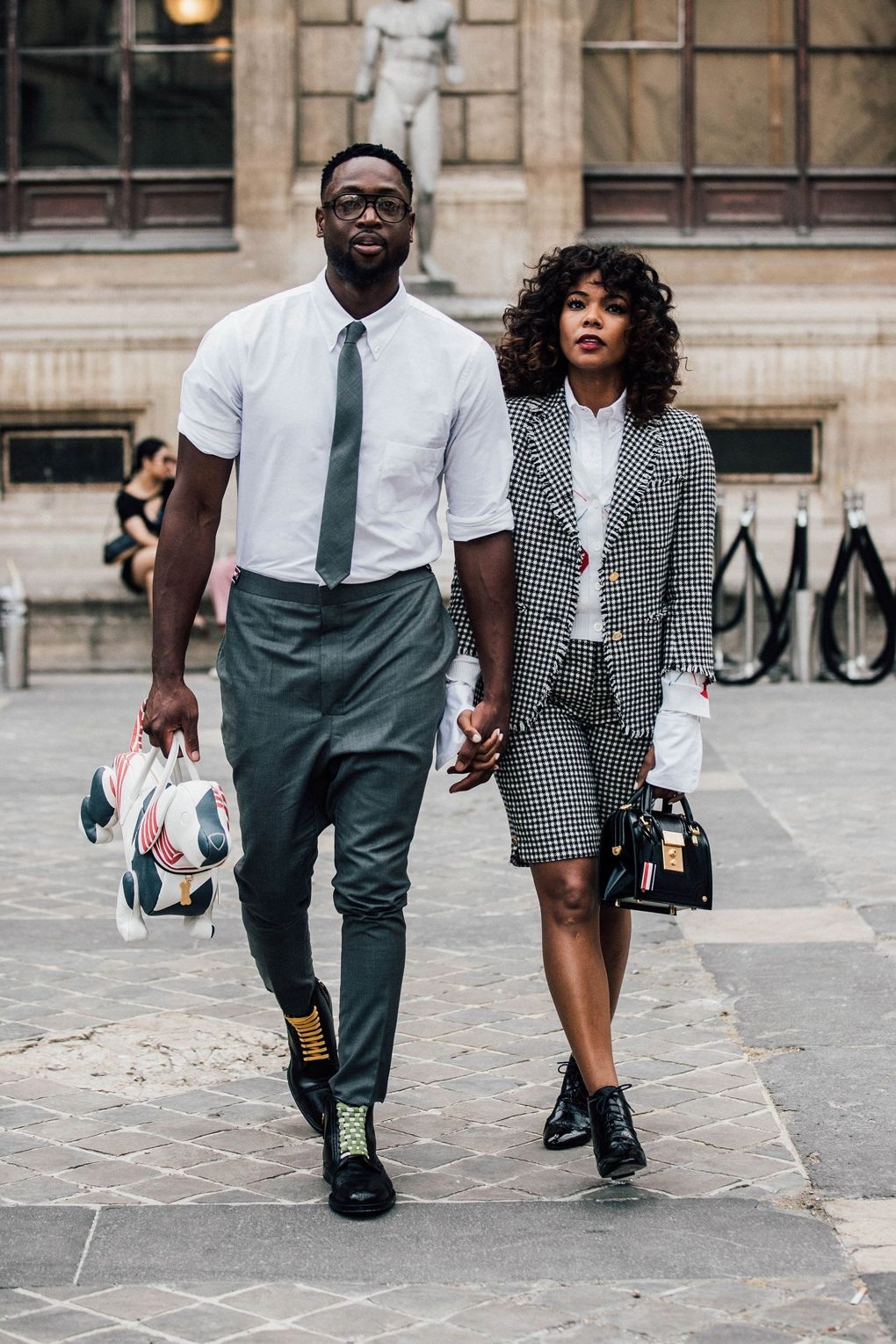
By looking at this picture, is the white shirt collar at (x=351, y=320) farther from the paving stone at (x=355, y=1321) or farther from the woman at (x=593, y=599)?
the paving stone at (x=355, y=1321)

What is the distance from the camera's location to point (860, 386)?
16531 millimetres

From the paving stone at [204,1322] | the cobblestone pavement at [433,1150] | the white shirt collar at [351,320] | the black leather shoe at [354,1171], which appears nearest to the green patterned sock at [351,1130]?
the black leather shoe at [354,1171]

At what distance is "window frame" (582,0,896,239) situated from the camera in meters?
17.0

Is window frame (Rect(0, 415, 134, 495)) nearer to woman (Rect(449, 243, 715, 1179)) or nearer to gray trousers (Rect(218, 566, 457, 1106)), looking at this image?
woman (Rect(449, 243, 715, 1179))

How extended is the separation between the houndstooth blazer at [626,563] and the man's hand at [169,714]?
0.58 meters

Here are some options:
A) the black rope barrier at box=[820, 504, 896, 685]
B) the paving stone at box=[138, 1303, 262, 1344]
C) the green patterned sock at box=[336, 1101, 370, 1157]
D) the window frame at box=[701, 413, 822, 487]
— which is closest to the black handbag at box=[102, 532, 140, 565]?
the window frame at box=[701, 413, 822, 487]

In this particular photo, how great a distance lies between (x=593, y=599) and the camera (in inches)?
170

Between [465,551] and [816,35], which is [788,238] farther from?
[465,551]

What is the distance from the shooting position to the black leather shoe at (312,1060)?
4.47 m

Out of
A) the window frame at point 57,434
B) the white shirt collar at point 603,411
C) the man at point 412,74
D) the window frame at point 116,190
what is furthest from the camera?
the window frame at point 116,190

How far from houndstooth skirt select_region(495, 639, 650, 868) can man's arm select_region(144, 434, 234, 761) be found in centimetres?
70

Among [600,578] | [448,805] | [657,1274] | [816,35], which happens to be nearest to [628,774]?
[600,578]

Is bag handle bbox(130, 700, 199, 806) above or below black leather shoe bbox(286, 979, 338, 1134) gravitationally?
above

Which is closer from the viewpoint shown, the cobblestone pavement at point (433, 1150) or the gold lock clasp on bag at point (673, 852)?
the cobblestone pavement at point (433, 1150)
